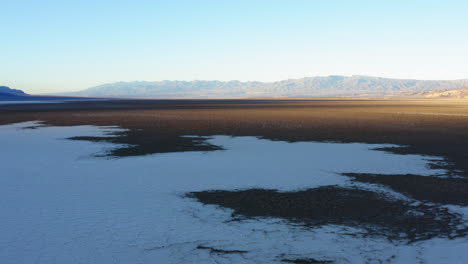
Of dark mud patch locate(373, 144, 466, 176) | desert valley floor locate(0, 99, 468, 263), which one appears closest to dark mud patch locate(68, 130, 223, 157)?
desert valley floor locate(0, 99, 468, 263)

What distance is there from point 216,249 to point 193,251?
1.06 ft

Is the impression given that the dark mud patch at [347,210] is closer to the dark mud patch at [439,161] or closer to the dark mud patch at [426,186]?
the dark mud patch at [426,186]

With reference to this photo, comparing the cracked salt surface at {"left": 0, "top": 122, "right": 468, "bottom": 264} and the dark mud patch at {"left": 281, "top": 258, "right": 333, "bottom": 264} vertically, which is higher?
the cracked salt surface at {"left": 0, "top": 122, "right": 468, "bottom": 264}

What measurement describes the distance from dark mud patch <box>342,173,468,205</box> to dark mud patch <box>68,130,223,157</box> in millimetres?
6839

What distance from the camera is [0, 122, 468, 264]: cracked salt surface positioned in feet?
18.7

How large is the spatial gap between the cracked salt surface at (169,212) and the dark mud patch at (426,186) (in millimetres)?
561

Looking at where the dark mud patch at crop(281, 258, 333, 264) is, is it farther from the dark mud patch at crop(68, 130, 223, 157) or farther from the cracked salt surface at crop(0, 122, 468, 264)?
the dark mud patch at crop(68, 130, 223, 157)

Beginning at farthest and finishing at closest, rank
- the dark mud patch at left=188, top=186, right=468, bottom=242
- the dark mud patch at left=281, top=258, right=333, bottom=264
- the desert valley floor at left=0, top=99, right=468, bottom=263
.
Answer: the dark mud patch at left=188, top=186, right=468, bottom=242 < the desert valley floor at left=0, top=99, right=468, bottom=263 < the dark mud patch at left=281, top=258, right=333, bottom=264

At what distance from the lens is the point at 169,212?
7598 mm

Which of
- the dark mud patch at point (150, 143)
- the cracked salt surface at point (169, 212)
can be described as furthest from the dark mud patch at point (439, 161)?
the dark mud patch at point (150, 143)

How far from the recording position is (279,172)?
1131cm

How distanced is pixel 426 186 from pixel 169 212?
5.91m

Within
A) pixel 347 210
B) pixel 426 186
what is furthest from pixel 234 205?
pixel 426 186

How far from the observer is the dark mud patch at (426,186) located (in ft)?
28.1
